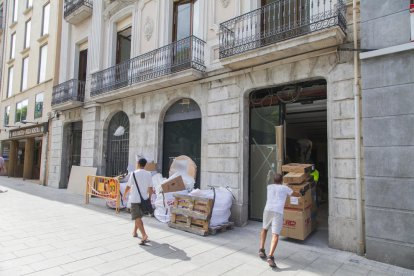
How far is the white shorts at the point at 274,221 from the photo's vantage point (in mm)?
→ 4652

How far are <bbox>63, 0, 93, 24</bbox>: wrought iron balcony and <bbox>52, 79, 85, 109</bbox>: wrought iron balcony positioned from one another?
9.91 feet

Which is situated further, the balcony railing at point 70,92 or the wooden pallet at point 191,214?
the balcony railing at point 70,92

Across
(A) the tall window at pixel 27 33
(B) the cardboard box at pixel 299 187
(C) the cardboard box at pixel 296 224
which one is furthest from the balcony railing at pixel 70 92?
(C) the cardboard box at pixel 296 224

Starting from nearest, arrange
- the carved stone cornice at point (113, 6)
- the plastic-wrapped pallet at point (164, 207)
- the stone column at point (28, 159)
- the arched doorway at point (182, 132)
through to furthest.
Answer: the plastic-wrapped pallet at point (164, 207) < the arched doorway at point (182, 132) < the carved stone cornice at point (113, 6) < the stone column at point (28, 159)

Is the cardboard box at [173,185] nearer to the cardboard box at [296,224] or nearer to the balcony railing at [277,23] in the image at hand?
the cardboard box at [296,224]

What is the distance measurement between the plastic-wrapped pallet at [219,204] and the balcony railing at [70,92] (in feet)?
27.8

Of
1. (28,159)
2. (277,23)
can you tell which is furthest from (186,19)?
(28,159)

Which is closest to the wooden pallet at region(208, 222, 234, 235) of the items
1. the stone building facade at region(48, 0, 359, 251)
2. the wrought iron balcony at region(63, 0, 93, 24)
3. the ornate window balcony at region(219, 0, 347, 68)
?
the stone building facade at region(48, 0, 359, 251)

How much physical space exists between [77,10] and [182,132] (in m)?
8.29

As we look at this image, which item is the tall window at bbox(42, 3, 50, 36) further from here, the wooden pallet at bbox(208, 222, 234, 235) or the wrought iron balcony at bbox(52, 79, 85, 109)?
the wooden pallet at bbox(208, 222, 234, 235)

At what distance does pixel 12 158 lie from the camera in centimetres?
2017

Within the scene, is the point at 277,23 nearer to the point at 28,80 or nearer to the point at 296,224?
the point at 296,224

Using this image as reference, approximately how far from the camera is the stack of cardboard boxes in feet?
18.9

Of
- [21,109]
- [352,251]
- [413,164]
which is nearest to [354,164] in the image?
[413,164]
